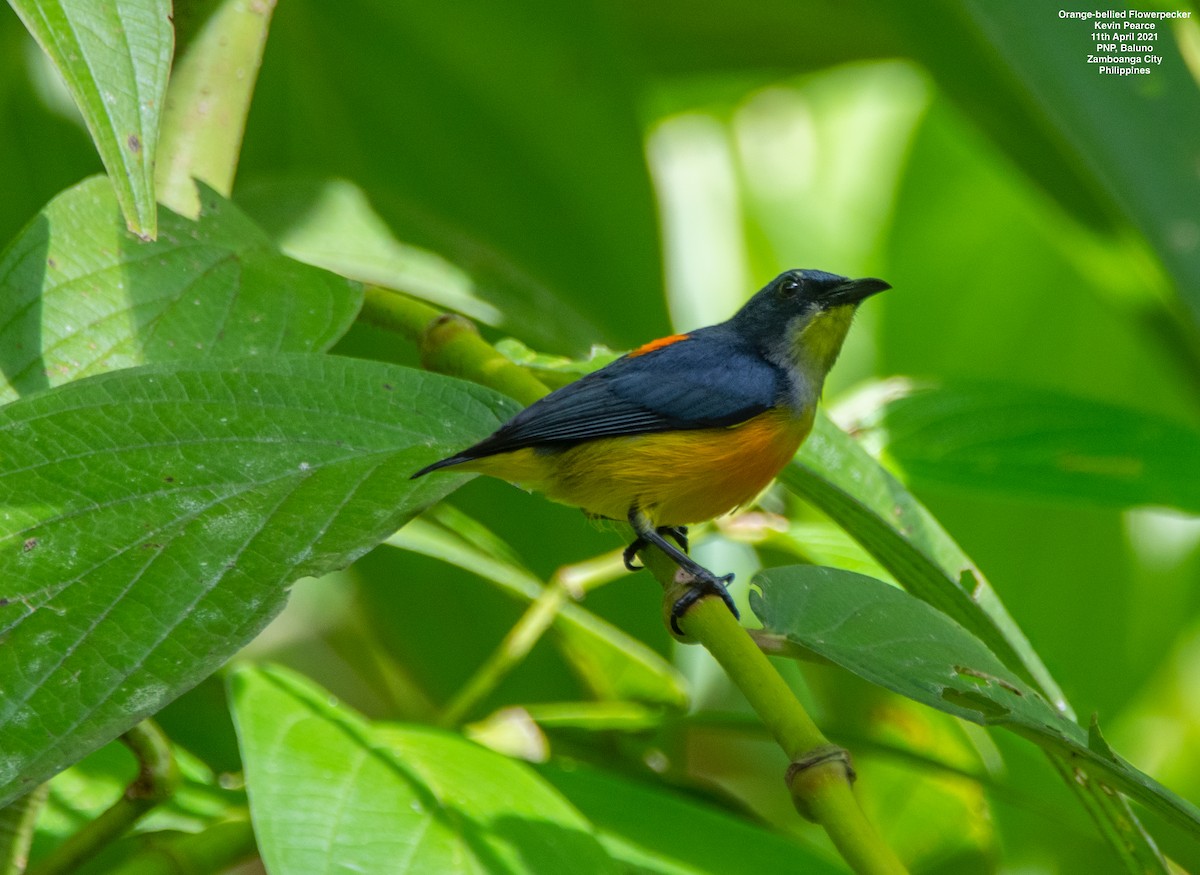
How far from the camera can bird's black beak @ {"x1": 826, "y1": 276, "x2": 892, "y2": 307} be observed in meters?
2.73

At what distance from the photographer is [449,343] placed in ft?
6.22

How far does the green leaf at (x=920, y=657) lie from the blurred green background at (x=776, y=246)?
84 centimetres

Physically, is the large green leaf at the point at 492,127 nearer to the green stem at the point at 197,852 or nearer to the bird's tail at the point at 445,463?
the bird's tail at the point at 445,463

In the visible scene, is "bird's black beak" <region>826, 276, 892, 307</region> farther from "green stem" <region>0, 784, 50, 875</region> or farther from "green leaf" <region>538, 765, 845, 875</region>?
"green stem" <region>0, 784, 50, 875</region>

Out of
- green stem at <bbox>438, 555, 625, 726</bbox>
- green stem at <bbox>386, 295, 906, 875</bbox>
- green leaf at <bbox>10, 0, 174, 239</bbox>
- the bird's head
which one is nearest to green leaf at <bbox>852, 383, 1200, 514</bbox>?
the bird's head

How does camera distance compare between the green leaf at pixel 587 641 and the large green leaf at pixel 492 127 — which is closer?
the green leaf at pixel 587 641

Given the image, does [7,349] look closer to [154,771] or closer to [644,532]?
[154,771]

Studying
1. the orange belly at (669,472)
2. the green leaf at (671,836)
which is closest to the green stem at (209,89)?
the orange belly at (669,472)

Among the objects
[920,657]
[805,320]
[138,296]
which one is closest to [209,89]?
[138,296]

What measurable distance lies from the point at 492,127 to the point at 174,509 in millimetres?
2163

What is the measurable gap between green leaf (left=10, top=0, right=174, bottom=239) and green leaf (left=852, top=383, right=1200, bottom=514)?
153 cm

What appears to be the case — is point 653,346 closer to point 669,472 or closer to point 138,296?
point 669,472

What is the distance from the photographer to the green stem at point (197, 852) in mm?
1622

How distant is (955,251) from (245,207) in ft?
7.86
